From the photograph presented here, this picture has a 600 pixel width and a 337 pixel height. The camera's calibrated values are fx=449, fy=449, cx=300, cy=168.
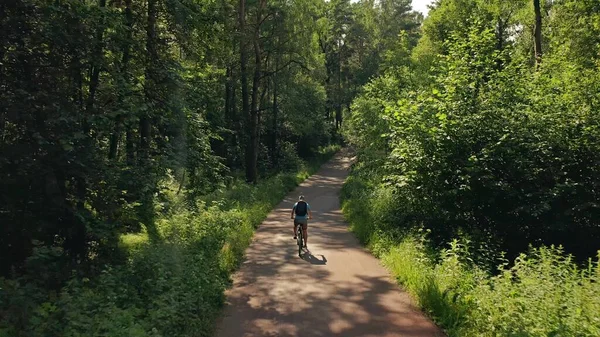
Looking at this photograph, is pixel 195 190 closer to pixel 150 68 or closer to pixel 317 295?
pixel 150 68

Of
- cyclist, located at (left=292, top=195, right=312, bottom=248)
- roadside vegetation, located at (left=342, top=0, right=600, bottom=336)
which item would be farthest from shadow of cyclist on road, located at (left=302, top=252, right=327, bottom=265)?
roadside vegetation, located at (left=342, top=0, right=600, bottom=336)

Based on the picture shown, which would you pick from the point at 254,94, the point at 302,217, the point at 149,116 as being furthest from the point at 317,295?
the point at 254,94

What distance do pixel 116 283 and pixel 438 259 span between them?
6709 millimetres

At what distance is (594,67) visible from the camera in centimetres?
2080

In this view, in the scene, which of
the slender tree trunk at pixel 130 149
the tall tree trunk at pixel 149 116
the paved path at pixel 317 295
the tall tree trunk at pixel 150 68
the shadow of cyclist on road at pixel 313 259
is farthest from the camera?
the shadow of cyclist on road at pixel 313 259

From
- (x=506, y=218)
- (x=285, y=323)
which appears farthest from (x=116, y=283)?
(x=506, y=218)

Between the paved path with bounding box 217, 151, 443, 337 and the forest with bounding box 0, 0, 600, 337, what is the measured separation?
43 centimetres

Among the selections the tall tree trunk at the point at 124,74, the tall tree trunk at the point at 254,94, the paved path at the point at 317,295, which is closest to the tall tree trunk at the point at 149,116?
the tall tree trunk at the point at 124,74

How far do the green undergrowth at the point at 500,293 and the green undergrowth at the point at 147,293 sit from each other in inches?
155

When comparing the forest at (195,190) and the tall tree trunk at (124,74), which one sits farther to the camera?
the tall tree trunk at (124,74)

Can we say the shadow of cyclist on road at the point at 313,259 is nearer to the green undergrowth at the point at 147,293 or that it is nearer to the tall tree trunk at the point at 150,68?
the green undergrowth at the point at 147,293

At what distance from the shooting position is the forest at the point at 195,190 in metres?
6.84

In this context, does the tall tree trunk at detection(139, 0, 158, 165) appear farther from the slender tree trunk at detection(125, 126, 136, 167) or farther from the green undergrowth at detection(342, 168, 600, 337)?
the green undergrowth at detection(342, 168, 600, 337)

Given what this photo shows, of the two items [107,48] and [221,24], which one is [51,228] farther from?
[221,24]
